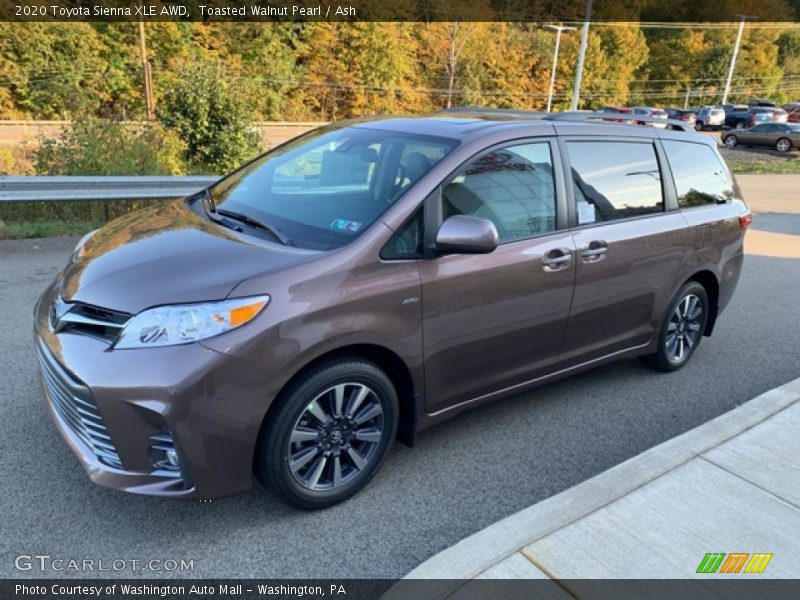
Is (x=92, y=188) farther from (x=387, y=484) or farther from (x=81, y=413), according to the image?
(x=387, y=484)

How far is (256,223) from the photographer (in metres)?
3.24

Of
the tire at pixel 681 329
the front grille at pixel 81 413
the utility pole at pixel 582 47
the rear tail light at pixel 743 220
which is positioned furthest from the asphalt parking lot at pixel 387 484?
the utility pole at pixel 582 47

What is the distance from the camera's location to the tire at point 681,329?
4562 millimetres

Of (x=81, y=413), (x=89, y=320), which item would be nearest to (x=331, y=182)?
(x=89, y=320)

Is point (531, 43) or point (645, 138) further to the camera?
point (531, 43)

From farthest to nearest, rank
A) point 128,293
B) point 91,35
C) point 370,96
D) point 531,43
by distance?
point 531,43 < point 370,96 < point 91,35 < point 128,293

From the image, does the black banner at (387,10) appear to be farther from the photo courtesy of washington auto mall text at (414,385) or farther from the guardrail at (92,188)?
the photo courtesy of washington auto mall text at (414,385)

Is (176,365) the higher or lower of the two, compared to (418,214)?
lower

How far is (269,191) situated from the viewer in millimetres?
3611

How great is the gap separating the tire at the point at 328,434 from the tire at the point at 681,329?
2491 millimetres

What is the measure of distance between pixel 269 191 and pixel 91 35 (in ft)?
158

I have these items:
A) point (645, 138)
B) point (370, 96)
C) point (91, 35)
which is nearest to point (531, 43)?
point (370, 96)

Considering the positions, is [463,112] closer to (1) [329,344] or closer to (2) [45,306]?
(1) [329,344]

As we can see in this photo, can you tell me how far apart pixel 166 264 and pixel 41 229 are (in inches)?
232
